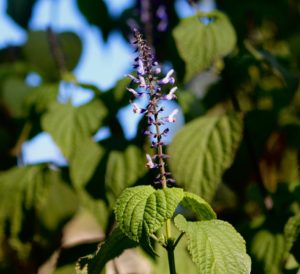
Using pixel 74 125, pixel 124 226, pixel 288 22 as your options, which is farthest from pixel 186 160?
pixel 288 22

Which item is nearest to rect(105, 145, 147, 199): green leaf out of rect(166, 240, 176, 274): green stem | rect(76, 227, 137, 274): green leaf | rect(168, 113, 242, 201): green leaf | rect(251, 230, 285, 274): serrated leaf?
rect(168, 113, 242, 201): green leaf

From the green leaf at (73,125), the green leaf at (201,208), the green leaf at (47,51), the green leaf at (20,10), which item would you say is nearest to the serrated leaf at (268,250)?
the green leaf at (201,208)

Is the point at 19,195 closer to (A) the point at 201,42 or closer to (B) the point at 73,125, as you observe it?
(B) the point at 73,125

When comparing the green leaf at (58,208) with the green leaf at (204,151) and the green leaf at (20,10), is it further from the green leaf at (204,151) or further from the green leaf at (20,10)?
the green leaf at (20,10)

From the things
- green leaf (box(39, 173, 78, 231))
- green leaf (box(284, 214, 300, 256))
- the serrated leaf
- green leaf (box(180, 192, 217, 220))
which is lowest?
the serrated leaf

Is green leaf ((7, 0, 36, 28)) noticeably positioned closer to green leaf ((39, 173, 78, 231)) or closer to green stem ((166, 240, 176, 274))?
green leaf ((39, 173, 78, 231))

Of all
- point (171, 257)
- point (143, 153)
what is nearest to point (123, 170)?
point (143, 153)
